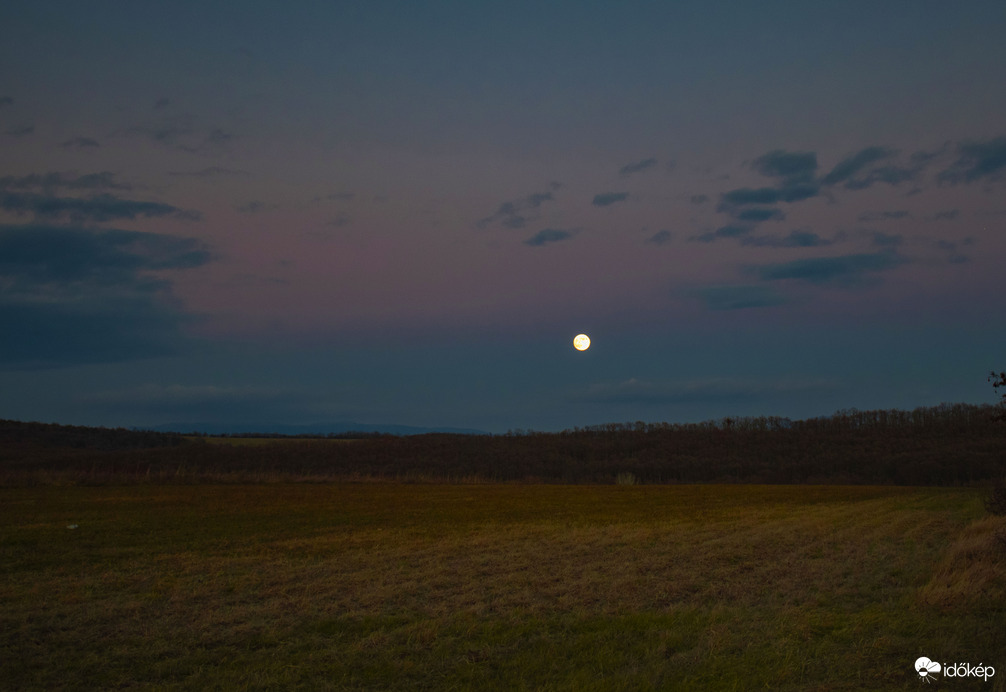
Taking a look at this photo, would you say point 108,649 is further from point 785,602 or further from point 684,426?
point 684,426

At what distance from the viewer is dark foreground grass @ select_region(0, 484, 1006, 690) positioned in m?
7.09

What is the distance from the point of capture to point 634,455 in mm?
64125

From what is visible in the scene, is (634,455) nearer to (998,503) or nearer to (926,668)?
(998,503)

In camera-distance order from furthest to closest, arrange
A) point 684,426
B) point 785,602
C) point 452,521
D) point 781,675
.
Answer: point 684,426, point 452,521, point 785,602, point 781,675

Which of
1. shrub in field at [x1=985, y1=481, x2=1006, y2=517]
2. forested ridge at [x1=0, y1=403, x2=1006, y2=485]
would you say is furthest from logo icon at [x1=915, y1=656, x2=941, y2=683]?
forested ridge at [x1=0, y1=403, x2=1006, y2=485]

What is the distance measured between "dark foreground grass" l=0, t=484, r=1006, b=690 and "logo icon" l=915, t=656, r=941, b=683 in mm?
107

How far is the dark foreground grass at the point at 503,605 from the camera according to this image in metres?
7.09

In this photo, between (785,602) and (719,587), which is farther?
(719,587)

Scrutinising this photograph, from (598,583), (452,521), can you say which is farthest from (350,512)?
(598,583)

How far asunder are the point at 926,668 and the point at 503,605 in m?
5.08

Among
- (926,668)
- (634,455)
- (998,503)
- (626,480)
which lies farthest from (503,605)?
(634,455)

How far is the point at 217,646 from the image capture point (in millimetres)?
8102

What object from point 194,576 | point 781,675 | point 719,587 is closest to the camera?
point 781,675

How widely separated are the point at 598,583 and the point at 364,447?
187 ft
